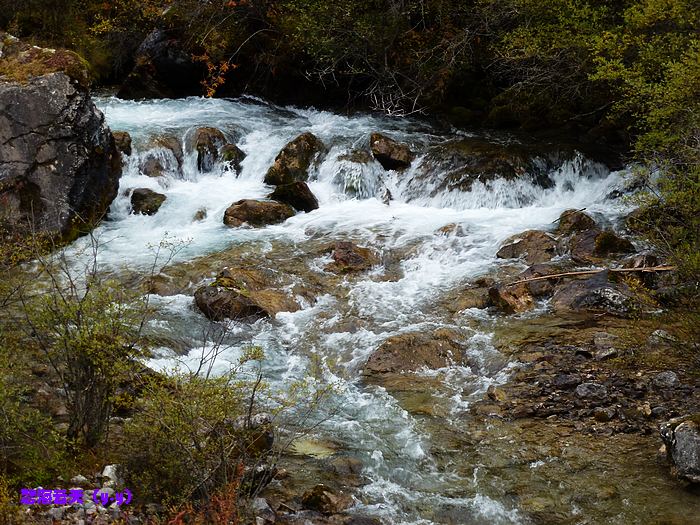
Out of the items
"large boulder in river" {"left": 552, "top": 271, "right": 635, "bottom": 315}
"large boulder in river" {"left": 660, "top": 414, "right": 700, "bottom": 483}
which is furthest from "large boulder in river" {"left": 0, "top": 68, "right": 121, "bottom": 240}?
"large boulder in river" {"left": 660, "top": 414, "right": 700, "bottom": 483}

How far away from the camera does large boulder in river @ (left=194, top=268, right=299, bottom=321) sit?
9.73 metres

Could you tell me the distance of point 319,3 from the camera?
53.7 feet

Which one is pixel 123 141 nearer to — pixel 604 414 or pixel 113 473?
pixel 113 473

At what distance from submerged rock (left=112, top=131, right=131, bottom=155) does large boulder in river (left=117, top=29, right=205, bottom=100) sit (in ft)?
14.5

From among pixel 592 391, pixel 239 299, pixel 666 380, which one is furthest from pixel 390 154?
pixel 666 380

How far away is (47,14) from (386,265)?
540 inches

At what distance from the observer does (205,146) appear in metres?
15.5

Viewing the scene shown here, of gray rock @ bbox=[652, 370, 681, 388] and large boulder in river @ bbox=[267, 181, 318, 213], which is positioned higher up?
large boulder in river @ bbox=[267, 181, 318, 213]

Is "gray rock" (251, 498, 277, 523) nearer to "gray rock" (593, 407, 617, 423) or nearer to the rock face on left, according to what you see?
"gray rock" (593, 407, 617, 423)

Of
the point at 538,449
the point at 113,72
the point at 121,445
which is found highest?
the point at 113,72

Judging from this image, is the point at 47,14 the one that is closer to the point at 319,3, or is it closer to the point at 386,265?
the point at 319,3

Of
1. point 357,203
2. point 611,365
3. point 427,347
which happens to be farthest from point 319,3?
point 611,365

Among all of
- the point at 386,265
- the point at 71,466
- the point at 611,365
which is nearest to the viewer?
the point at 71,466

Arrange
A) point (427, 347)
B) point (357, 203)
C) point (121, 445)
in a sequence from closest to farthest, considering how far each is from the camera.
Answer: point (121, 445) < point (427, 347) < point (357, 203)
